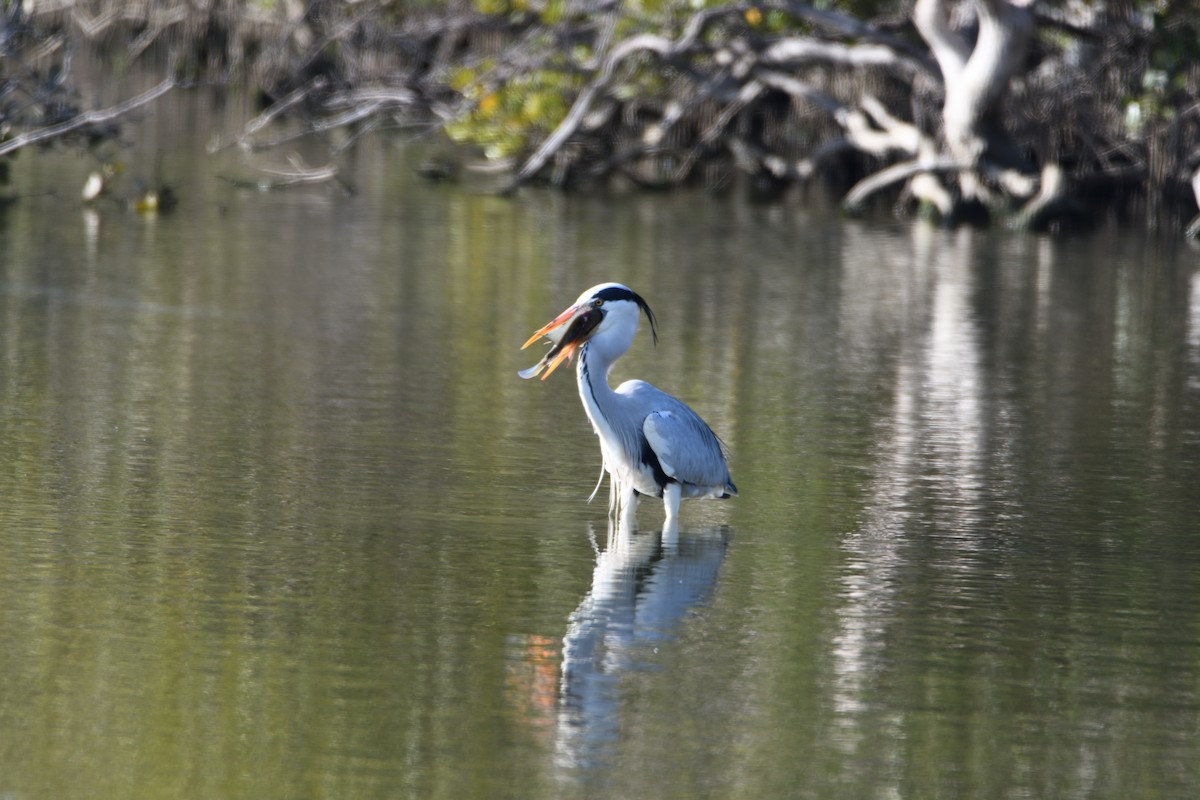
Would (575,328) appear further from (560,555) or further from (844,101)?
(844,101)

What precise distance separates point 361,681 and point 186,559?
1505 mm

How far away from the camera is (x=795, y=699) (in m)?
5.79

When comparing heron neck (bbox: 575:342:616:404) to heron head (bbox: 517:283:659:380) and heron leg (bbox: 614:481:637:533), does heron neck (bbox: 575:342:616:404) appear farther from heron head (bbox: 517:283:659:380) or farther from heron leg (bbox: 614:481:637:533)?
heron leg (bbox: 614:481:637:533)

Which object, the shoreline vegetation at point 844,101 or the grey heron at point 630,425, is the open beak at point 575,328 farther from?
the shoreline vegetation at point 844,101

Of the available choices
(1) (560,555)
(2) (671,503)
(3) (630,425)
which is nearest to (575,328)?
(3) (630,425)

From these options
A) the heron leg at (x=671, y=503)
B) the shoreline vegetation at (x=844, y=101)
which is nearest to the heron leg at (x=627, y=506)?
the heron leg at (x=671, y=503)

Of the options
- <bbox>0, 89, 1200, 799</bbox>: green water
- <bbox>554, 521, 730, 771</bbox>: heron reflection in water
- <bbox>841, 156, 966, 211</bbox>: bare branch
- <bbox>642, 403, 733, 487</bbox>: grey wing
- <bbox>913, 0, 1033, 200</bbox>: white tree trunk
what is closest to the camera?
<bbox>0, 89, 1200, 799</bbox>: green water

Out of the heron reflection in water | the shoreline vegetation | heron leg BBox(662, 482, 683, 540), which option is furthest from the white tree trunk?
the heron reflection in water

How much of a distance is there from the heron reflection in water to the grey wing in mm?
231

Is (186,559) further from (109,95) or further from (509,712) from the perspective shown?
(109,95)

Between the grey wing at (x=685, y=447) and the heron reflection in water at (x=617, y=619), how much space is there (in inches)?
9.1

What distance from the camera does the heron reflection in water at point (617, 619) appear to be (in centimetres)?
542

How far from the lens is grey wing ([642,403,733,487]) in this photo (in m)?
7.79

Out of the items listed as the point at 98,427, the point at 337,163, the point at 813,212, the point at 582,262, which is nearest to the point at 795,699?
the point at 98,427
